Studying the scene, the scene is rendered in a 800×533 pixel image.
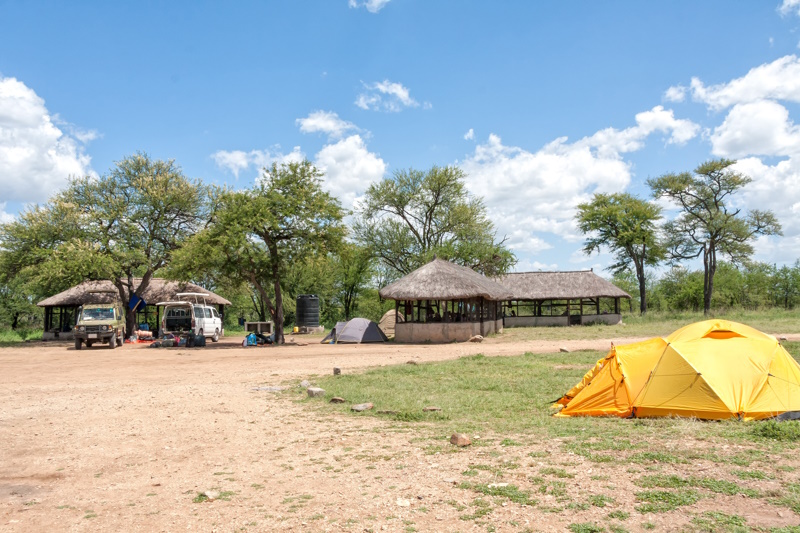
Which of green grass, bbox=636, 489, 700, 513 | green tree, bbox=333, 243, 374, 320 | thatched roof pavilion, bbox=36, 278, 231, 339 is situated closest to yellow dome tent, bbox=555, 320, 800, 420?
green grass, bbox=636, 489, 700, 513

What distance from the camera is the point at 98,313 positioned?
91.0ft

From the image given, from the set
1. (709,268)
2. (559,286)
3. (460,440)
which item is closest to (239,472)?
(460,440)

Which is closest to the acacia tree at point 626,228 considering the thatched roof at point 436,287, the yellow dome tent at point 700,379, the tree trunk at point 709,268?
the tree trunk at point 709,268

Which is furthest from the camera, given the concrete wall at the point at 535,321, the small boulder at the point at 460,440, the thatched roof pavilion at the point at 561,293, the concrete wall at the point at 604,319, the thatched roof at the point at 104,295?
the concrete wall at the point at 535,321

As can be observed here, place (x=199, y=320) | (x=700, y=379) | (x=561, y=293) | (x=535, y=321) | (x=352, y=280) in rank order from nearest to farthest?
(x=700, y=379)
(x=199, y=320)
(x=561, y=293)
(x=535, y=321)
(x=352, y=280)

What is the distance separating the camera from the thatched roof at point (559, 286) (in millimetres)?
44281

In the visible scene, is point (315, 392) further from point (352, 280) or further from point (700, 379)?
point (352, 280)

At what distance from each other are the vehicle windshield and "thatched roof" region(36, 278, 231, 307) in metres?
7.93

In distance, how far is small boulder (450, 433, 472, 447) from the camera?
7.34m

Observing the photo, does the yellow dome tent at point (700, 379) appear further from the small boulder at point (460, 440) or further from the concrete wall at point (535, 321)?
the concrete wall at point (535, 321)

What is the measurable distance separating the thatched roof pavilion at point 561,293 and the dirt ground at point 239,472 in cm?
3552

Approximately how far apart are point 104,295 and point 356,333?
18.1 meters

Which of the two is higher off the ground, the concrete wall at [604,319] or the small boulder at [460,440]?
the concrete wall at [604,319]

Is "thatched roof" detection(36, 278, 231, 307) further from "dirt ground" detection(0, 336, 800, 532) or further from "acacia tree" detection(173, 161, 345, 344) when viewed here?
"dirt ground" detection(0, 336, 800, 532)
